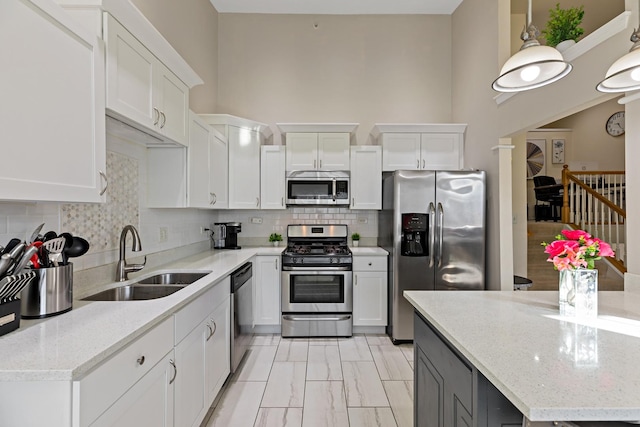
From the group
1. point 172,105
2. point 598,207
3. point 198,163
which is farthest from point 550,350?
point 598,207

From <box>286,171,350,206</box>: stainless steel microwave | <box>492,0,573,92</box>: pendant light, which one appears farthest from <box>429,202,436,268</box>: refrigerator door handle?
<box>492,0,573,92</box>: pendant light

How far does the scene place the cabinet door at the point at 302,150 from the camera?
13.2ft

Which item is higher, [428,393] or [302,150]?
[302,150]

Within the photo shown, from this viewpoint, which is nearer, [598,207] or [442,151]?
[442,151]

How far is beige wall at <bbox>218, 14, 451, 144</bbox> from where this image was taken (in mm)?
4395

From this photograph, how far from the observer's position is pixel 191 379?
1858 mm

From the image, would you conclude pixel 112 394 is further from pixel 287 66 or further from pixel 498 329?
pixel 287 66

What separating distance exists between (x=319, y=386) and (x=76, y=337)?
197 centimetres

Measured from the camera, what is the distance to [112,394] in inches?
45.1

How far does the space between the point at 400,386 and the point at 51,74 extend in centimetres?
288

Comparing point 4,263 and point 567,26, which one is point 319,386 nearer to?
point 4,263

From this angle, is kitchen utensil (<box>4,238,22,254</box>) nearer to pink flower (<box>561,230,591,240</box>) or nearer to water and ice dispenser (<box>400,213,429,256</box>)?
pink flower (<box>561,230,591,240</box>)

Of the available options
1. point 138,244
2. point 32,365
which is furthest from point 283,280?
point 32,365

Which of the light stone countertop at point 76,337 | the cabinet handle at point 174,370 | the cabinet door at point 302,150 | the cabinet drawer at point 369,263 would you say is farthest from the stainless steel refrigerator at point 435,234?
the cabinet handle at point 174,370
